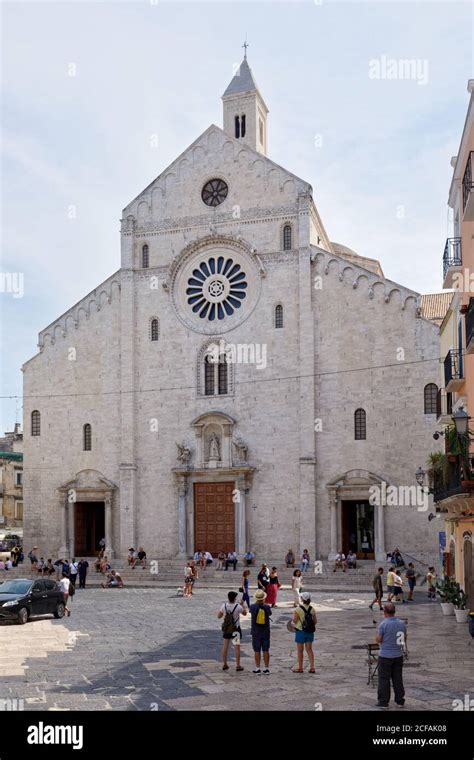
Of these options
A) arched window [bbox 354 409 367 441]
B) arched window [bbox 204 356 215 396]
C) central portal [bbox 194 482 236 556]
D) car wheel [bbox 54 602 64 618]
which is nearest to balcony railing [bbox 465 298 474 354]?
car wheel [bbox 54 602 64 618]

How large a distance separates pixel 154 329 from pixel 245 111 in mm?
12692

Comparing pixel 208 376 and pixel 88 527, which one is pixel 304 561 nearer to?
pixel 208 376

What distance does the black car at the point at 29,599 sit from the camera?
22.0 meters

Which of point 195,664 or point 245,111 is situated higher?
point 245,111

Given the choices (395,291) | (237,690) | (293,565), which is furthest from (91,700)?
(395,291)

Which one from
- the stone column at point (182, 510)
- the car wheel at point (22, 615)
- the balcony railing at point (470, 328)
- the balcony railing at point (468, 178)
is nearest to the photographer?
the balcony railing at point (470, 328)

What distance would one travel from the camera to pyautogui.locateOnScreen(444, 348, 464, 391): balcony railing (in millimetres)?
22841

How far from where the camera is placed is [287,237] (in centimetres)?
4038

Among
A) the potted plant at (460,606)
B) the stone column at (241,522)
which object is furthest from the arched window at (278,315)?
the potted plant at (460,606)

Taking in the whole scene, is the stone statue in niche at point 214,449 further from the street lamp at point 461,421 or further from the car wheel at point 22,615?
the street lamp at point 461,421

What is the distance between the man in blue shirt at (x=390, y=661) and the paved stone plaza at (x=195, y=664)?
1.03 feet

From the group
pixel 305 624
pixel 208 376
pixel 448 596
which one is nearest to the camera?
pixel 305 624

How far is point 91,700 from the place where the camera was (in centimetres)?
1260

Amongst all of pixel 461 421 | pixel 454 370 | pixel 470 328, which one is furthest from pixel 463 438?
pixel 454 370
